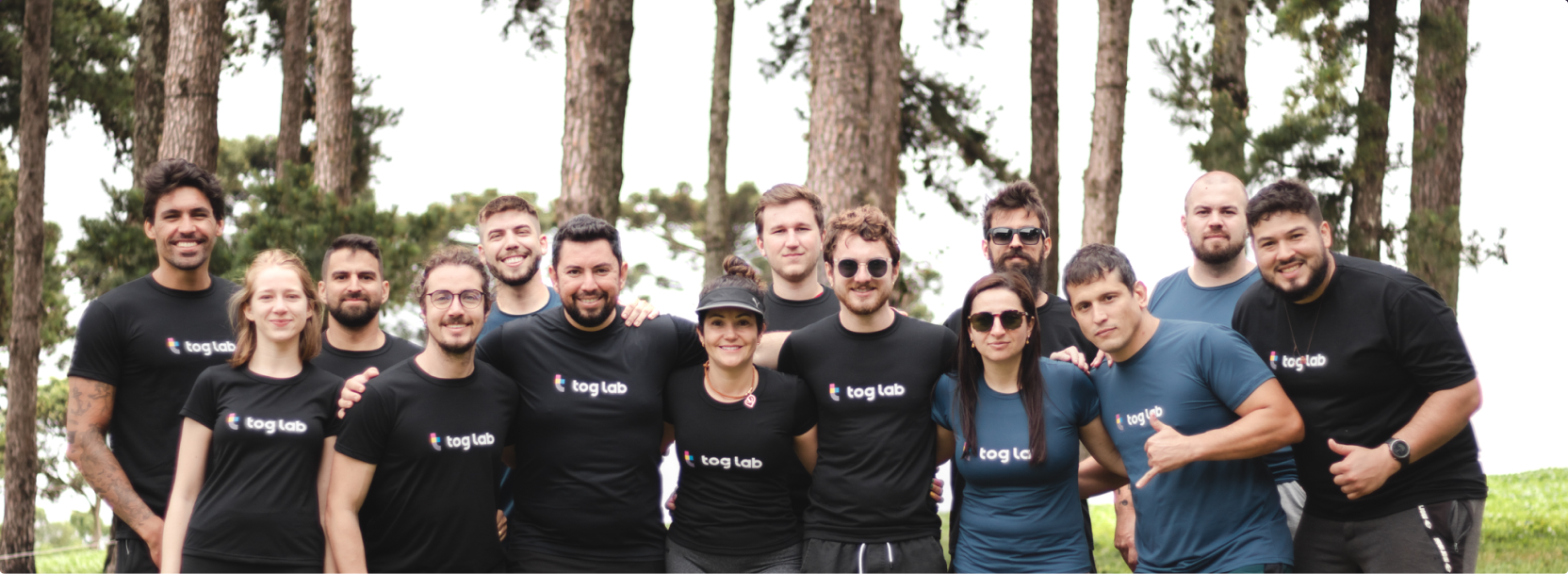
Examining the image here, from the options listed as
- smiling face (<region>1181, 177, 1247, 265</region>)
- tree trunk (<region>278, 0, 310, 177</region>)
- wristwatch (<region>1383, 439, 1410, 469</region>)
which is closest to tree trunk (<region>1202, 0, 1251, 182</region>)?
smiling face (<region>1181, 177, 1247, 265</region>)

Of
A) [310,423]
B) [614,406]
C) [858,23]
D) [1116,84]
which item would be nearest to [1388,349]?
[614,406]

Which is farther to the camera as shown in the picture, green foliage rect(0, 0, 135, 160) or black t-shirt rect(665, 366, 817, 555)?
green foliage rect(0, 0, 135, 160)

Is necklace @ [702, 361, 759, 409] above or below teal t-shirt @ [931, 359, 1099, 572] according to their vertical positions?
above

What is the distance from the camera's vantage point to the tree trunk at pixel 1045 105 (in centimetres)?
1762

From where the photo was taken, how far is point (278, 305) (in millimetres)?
4609

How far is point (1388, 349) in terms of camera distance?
4531 mm

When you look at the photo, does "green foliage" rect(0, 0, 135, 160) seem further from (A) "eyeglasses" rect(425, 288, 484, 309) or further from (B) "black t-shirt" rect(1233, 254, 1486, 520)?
(B) "black t-shirt" rect(1233, 254, 1486, 520)

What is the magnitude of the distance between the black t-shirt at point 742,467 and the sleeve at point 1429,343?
2336 mm

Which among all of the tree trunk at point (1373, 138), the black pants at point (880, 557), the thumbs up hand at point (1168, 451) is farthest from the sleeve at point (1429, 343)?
the tree trunk at point (1373, 138)

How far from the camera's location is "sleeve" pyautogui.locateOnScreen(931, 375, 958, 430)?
4.77 metres

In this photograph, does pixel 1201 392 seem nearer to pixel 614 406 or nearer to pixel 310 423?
pixel 614 406

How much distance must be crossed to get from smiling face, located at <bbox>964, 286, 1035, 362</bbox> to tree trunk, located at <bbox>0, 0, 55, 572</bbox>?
16.2 meters

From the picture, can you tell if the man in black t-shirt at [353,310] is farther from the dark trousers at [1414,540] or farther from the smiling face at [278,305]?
the dark trousers at [1414,540]

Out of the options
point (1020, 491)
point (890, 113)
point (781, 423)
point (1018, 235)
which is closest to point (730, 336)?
point (781, 423)
